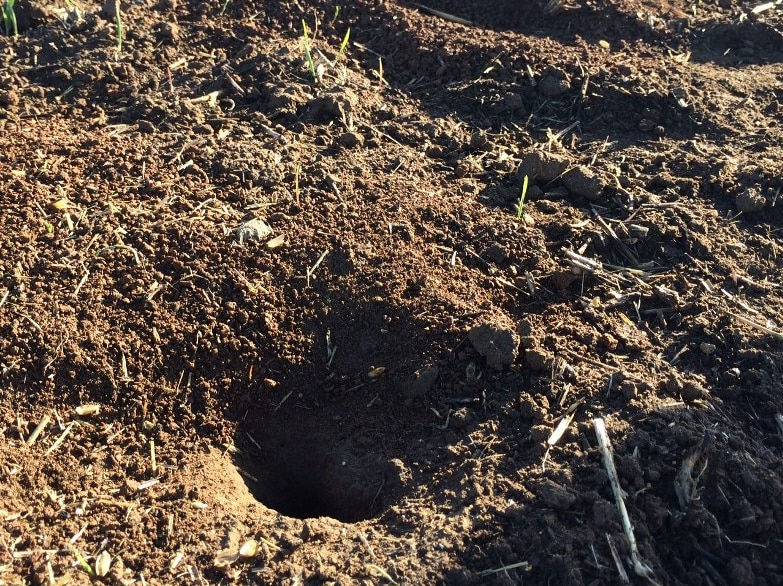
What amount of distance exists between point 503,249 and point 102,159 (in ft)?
5.98

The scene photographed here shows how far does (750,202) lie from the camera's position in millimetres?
3312

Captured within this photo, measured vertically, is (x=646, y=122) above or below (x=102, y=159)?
above

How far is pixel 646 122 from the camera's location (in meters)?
3.74

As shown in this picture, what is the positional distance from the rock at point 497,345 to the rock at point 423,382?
0.62 ft

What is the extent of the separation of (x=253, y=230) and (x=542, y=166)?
4.43 feet

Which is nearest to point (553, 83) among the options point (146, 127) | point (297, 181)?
point (297, 181)

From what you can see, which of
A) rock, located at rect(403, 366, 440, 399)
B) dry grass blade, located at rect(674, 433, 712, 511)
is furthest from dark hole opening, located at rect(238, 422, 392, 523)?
dry grass blade, located at rect(674, 433, 712, 511)

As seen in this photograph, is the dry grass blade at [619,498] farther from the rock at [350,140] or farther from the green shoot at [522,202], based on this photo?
the rock at [350,140]

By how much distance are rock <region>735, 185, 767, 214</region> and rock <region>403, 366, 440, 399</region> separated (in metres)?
1.66

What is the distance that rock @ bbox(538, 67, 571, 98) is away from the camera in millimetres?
3867

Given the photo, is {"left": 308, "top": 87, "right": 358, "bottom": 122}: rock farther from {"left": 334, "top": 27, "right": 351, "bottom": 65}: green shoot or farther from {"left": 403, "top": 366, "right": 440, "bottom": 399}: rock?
{"left": 403, "top": 366, "right": 440, "bottom": 399}: rock

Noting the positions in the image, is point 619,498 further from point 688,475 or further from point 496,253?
point 496,253

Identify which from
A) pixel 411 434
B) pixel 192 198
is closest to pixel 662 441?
pixel 411 434

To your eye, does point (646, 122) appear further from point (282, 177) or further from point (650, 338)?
point (282, 177)
